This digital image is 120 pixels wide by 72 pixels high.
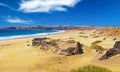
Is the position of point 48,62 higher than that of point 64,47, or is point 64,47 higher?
point 64,47

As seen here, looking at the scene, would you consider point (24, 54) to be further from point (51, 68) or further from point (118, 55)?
point (118, 55)

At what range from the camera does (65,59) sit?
20312 mm

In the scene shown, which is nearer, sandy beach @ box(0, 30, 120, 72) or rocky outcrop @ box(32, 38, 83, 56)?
sandy beach @ box(0, 30, 120, 72)

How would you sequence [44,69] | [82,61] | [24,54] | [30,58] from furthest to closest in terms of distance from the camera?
[24,54] < [30,58] < [82,61] < [44,69]

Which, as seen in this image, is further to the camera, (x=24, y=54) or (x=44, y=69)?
(x=24, y=54)

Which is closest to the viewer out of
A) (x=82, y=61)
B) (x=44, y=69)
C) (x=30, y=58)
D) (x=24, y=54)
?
(x=44, y=69)

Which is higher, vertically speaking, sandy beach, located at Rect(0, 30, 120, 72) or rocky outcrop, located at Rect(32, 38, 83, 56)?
rocky outcrop, located at Rect(32, 38, 83, 56)

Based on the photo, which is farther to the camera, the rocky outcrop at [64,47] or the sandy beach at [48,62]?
the rocky outcrop at [64,47]

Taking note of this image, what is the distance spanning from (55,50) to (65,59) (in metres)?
2.12

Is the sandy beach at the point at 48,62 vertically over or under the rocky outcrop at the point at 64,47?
under

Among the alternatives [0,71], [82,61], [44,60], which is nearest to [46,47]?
[44,60]

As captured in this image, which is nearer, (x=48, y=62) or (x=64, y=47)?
(x=48, y=62)

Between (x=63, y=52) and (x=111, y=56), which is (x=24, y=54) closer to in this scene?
(x=63, y=52)

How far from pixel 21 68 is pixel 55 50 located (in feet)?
15.5
